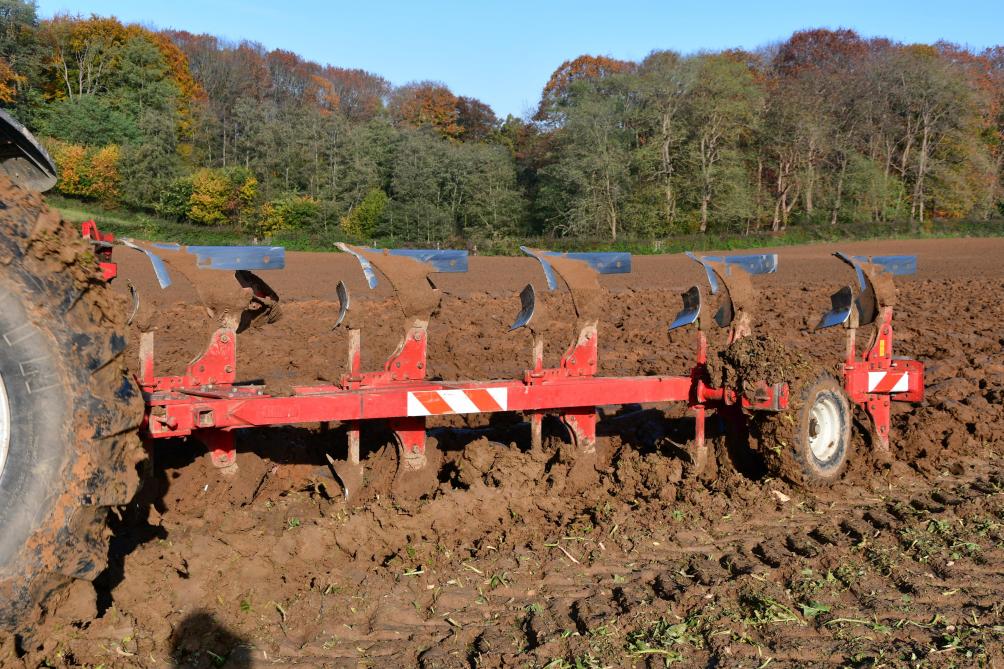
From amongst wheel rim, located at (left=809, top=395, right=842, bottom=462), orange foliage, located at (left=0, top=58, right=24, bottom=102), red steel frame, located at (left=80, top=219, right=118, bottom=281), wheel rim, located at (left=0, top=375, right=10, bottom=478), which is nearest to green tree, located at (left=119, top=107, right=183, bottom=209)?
orange foliage, located at (left=0, top=58, right=24, bottom=102)

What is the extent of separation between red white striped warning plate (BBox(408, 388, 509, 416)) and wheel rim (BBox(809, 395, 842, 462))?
81.5 inches

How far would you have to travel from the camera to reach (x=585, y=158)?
43.9 meters

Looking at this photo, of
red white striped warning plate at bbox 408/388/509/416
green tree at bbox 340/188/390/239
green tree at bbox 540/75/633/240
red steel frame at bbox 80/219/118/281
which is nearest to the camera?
red steel frame at bbox 80/219/118/281

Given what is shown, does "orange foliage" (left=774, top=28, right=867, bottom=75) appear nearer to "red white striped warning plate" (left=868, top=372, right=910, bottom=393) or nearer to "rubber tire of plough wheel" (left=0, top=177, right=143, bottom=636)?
"red white striped warning plate" (left=868, top=372, right=910, bottom=393)

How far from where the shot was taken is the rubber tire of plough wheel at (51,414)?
265 centimetres

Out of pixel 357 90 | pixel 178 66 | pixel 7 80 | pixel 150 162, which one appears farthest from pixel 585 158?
pixel 357 90

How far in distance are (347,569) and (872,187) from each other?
150 ft

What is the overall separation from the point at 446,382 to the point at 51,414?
2609 mm

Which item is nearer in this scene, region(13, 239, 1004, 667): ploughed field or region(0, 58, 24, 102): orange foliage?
region(13, 239, 1004, 667): ploughed field

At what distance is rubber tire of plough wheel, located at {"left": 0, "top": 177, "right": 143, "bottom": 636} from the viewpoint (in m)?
2.65

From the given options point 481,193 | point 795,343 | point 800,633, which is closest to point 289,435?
point 800,633

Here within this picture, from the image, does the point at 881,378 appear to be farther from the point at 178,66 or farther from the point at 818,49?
the point at 818,49

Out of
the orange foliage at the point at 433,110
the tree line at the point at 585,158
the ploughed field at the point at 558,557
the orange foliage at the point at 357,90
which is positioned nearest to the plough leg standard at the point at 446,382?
the ploughed field at the point at 558,557

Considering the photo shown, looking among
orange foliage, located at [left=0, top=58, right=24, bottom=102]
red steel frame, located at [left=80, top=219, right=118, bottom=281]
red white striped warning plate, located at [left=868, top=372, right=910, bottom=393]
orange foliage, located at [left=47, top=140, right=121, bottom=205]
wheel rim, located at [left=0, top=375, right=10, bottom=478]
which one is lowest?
red white striped warning plate, located at [left=868, top=372, right=910, bottom=393]
